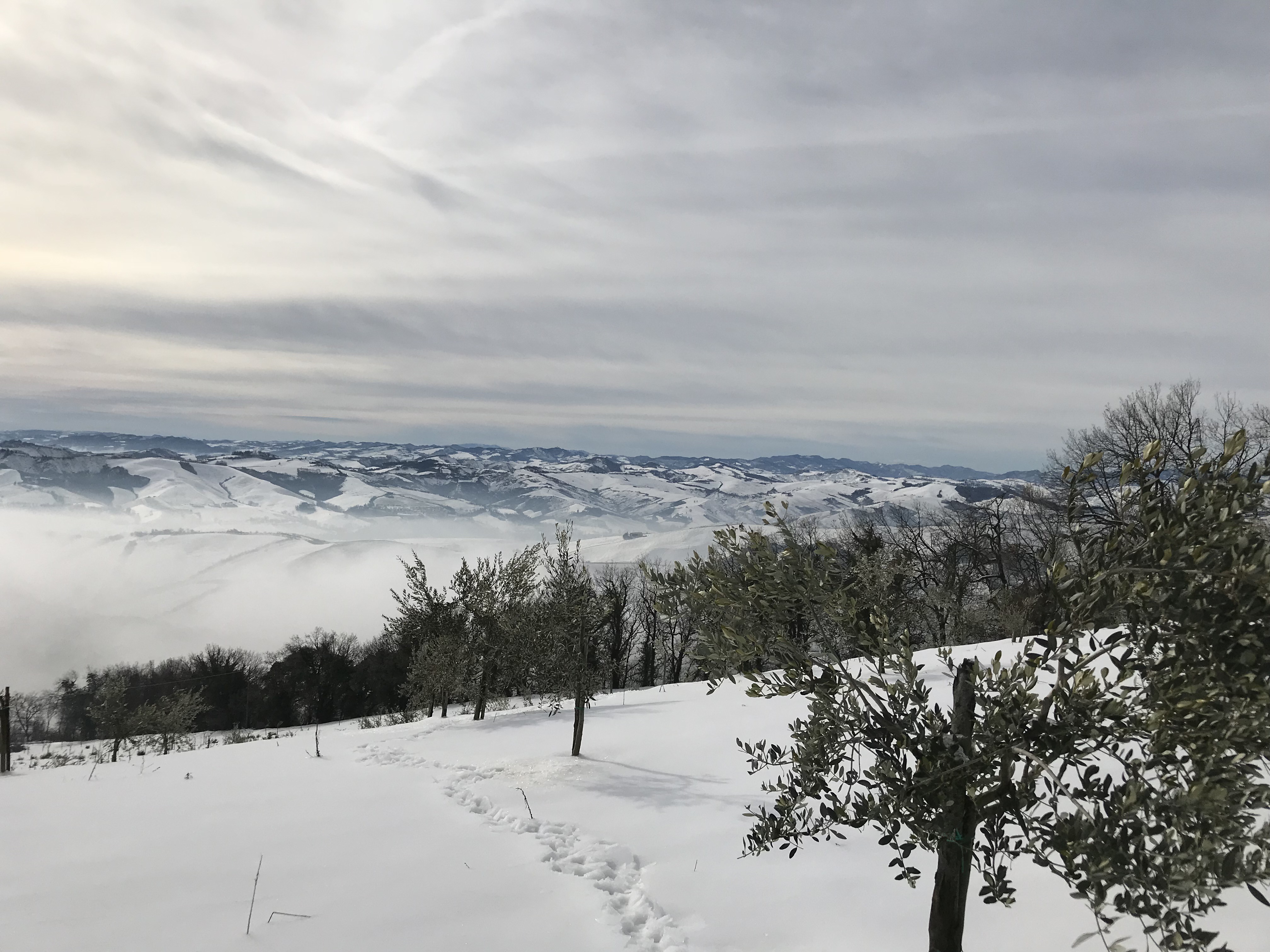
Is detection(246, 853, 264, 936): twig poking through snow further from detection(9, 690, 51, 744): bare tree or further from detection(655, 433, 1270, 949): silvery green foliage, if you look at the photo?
detection(9, 690, 51, 744): bare tree

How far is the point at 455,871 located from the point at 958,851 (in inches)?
250

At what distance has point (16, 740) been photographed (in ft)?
193

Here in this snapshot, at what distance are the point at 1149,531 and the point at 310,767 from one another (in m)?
16.2

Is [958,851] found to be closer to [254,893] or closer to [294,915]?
[294,915]

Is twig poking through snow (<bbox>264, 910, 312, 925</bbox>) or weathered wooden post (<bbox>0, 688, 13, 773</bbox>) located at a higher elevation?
twig poking through snow (<bbox>264, 910, 312, 925</bbox>)

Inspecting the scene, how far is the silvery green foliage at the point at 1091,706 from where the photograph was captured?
3.19 metres

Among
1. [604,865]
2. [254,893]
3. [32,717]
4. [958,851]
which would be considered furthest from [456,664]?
[32,717]

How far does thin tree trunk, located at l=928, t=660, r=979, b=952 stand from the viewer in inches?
162

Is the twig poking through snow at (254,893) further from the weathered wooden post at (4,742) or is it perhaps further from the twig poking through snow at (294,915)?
the weathered wooden post at (4,742)

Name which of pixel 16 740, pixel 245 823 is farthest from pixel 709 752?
pixel 16 740

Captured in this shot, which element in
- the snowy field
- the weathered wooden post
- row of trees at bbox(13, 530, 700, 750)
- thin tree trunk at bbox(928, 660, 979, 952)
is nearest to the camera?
thin tree trunk at bbox(928, 660, 979, 952)

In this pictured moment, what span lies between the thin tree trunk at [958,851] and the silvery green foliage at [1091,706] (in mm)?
26

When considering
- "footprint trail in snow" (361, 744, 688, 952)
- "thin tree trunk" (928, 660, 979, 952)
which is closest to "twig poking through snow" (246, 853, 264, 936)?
"footprint trail in snow" (361, 744, 688, 952)

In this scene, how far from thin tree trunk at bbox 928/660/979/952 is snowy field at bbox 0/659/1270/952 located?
2.04 metres
